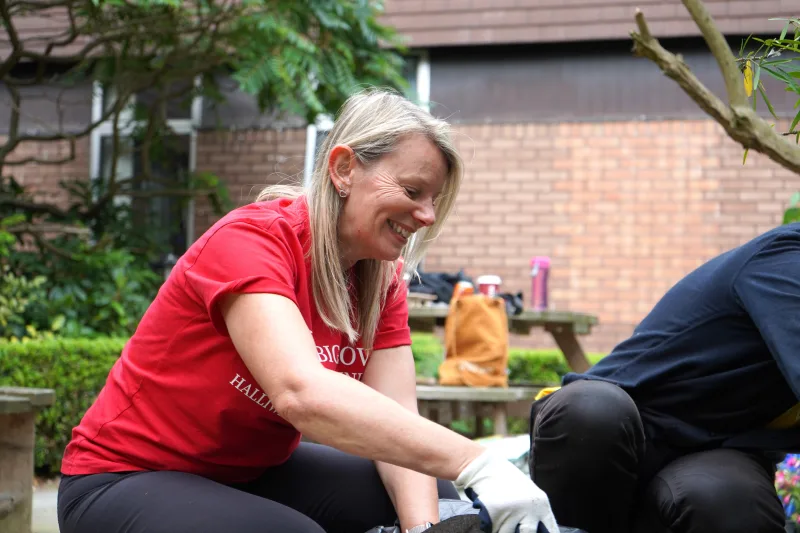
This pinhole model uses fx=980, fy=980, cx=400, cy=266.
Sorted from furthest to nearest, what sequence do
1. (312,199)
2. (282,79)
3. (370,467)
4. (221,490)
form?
1. (282,79)
2. (370,467)
3. (312,199)
4. (221,490)

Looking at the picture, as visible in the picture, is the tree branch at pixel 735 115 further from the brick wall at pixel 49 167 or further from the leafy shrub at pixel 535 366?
the brick wall at pixel 49 167

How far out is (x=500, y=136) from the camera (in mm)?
8789

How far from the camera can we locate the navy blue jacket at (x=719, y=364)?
7.50 feet

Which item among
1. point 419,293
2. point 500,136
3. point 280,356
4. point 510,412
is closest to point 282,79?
point 419,293

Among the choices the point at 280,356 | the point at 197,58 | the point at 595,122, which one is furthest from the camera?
the point at 595,122

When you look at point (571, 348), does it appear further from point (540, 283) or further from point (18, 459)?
point (18, 459)

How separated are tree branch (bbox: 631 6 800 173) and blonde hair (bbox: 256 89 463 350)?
115 centimetres

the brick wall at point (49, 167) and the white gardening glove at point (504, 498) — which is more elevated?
the white gardening glove at point (504, 498)

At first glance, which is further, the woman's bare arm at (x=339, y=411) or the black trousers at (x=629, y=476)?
the black trousers at (x=629, y=476)

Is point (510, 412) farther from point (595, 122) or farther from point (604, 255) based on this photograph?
point (595, 122)

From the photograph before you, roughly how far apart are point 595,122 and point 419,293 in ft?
9.49

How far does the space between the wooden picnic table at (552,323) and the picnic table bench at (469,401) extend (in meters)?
0.52

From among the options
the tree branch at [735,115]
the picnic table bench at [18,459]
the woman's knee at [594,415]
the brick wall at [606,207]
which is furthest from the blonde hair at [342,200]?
the brick wall at [606,207]

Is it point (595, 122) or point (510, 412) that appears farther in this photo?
point (595, 122)
